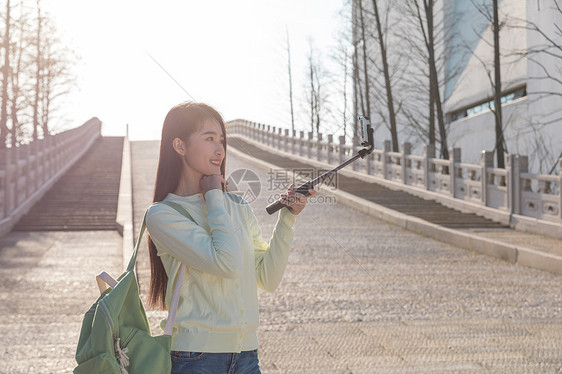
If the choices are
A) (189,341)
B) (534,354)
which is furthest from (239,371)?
(534,354)

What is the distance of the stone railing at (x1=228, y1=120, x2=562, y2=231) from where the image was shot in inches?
514

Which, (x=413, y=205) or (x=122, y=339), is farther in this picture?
(x=413, y=205)

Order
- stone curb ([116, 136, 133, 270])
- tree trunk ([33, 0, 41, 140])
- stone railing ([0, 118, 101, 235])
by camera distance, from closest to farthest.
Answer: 1. stone curb ([116, 136, 133, 270])
2. stone railing ([0, 118, 101, 235])
3. tree trunk ([33, 0, 41, 140])

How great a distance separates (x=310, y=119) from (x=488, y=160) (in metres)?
24.9

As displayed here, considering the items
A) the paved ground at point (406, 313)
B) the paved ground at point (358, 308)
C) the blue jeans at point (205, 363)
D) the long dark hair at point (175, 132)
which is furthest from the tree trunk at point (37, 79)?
the blue jeans at point (205, 363)

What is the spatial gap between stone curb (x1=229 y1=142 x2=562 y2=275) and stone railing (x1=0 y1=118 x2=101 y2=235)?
7.67 metres

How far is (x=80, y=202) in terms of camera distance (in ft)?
50.4

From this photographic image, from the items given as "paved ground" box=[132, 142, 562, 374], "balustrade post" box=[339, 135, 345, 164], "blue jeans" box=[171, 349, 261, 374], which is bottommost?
"paved ground" box=[132, 142, 562, 374]

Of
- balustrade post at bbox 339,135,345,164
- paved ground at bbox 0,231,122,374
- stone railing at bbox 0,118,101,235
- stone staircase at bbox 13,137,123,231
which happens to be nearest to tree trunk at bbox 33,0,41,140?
stone staircase at bbox 13,137,123,231

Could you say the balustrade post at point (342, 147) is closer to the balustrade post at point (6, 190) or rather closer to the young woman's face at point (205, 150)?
the balustrade post at point (6, 190)

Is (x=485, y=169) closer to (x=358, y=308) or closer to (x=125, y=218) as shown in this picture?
(x=125, y=218)

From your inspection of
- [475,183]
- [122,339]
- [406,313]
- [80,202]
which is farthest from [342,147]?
[122,339]

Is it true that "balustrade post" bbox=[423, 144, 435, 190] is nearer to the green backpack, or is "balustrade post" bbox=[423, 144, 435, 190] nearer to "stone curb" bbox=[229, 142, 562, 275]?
"stone curb" bbox=[229, 142, 562, 275]

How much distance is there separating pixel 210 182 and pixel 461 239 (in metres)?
9.88
